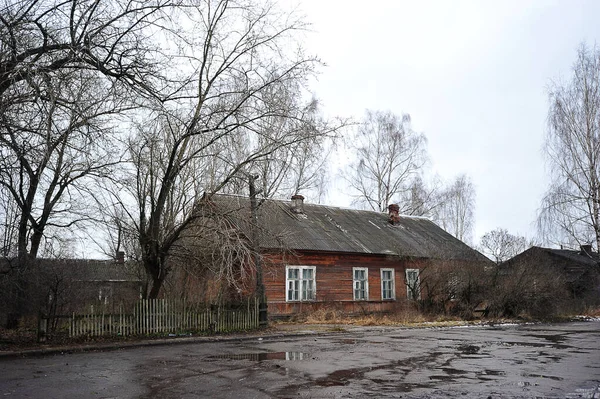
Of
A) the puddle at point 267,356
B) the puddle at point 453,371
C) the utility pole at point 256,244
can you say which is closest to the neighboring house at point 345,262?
the utility pole at point 256,244

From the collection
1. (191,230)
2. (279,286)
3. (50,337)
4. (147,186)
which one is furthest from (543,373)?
(279,286)

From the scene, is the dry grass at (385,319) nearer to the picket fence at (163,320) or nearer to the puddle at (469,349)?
the picket fence at (163,320)

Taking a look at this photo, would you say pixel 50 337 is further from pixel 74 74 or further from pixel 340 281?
pixel 340 281

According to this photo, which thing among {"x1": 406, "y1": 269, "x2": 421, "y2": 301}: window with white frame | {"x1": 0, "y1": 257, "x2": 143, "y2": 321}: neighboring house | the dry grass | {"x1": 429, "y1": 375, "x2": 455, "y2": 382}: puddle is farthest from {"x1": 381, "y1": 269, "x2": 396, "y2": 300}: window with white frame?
{"x1": 429, "y1": 375, "x2": 455, "y2": 382}: puddle

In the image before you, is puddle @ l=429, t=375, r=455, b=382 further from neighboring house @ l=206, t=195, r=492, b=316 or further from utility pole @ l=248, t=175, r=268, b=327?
neighboring house @ l=206, t=195, r=492, b=316

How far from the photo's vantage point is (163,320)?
1778cm

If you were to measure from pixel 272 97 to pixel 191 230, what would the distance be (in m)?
5.05

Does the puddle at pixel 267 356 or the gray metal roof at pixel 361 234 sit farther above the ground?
the gray metal roof at pixel 361 234

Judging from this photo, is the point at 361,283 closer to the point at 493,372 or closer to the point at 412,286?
the point at 412,286

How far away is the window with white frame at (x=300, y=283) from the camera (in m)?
27.4

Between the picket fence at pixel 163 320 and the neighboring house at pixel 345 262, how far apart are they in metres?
4.97

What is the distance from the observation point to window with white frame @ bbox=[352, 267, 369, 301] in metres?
29.8

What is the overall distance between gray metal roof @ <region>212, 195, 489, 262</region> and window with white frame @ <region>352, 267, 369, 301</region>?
3.62ft

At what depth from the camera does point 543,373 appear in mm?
9812
